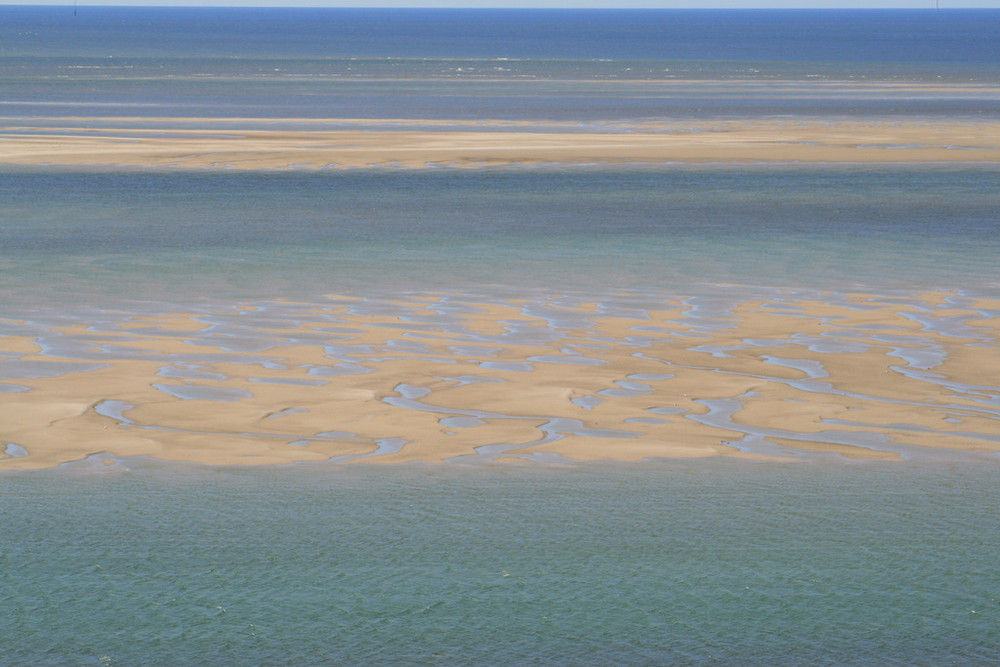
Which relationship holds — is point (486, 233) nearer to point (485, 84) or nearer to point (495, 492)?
point (495, 492)

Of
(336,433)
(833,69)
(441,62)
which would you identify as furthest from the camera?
(441,62)

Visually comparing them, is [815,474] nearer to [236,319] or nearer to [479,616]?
[479,616]

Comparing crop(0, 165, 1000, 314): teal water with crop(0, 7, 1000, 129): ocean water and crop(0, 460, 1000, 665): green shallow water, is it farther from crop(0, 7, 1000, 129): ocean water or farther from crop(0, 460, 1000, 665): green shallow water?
crop(0, 7, 1000, 129): ocean water

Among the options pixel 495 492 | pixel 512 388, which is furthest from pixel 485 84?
pixel 495 492


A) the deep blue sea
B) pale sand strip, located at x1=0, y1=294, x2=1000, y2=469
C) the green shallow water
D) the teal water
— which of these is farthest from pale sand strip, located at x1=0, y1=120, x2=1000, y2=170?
the green shallow water

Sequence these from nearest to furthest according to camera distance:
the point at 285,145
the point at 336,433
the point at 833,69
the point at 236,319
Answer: the point at 336,433 → the point at 236,319 → the point at 285,145 → the point at 833,69

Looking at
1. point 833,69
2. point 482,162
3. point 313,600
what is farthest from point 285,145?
point 833,69

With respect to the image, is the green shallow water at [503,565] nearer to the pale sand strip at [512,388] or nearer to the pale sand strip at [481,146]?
the pale sand strip at [512,388]
